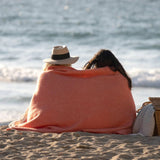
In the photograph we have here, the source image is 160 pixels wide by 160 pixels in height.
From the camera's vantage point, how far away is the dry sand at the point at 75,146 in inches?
168

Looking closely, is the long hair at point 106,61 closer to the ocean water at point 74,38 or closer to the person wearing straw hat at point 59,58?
the person wearing straw hat at point 59,58

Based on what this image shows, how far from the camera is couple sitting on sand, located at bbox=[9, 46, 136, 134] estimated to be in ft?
16.6

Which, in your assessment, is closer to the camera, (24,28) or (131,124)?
(131,124)

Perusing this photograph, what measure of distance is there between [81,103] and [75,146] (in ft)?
2.07

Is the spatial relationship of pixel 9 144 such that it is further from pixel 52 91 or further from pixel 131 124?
pixel 131 124

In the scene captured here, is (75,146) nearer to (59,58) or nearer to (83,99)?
(83,99)

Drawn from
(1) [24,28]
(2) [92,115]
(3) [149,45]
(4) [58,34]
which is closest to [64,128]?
(2) [92,115]

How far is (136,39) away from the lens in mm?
17312

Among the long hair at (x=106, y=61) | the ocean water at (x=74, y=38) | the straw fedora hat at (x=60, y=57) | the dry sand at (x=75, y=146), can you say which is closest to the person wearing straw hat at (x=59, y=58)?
the straw fedora hat at (x=60, y=57)

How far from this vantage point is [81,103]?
5.09 meters

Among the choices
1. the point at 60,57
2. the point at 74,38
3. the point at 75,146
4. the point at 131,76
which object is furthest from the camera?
the point at 74,38

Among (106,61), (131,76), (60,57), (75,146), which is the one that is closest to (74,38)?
(131,76)

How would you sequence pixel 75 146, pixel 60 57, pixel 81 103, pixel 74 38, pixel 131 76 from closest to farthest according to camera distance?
pixel 75 146
pixel 81 103
pixel 60 57
pixel 131 76
pixel 74 38

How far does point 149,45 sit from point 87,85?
10981 millimetres
